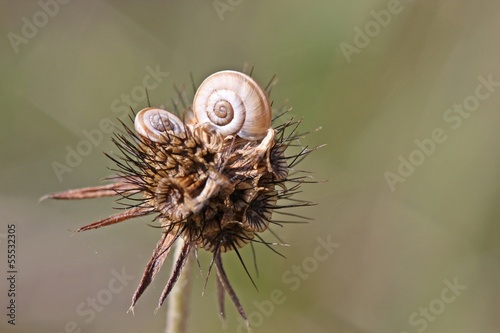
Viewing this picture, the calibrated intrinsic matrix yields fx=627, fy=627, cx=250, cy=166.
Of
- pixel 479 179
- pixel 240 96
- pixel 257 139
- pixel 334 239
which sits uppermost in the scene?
pixel 240 96

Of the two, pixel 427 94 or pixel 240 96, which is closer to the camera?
pixel 240 96

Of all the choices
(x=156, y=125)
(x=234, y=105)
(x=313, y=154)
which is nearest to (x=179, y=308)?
(x=156, y=125)

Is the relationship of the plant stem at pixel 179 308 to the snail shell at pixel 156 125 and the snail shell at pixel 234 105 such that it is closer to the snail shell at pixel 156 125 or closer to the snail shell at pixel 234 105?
the snail shell at pixel 156 125

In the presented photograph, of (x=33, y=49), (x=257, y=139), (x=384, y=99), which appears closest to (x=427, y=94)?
(x=384, y=99)

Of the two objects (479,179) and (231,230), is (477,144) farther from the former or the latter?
(231,230)

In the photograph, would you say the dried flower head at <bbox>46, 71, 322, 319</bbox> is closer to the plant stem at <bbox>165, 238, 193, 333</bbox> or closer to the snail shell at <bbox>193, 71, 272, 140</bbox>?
the snail shell at <bbox>193, 71, 272, 140</bbox>

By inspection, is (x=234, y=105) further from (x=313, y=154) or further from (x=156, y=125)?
(x=313, y=154)
